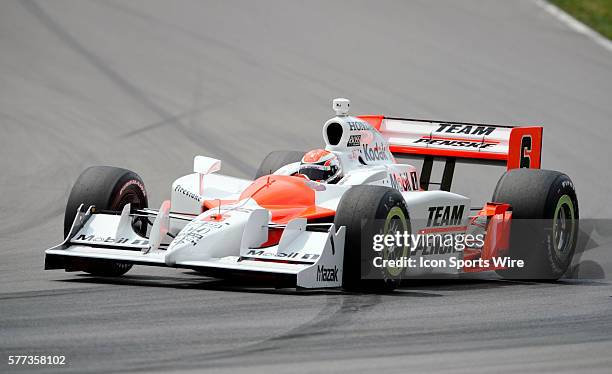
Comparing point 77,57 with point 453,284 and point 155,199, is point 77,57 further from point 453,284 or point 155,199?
point 453,284

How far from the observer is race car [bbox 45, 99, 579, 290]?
36.8 feet

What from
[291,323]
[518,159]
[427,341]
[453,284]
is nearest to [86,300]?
[291,323]

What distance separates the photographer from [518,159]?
14.5m

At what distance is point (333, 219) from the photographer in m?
12.2

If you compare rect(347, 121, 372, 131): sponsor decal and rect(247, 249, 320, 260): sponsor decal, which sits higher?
rect(347, 121, 372, 131): sponsor decal

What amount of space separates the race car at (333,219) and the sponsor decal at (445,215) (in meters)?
0.02

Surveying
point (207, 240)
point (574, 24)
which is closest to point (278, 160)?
point (207, 240)

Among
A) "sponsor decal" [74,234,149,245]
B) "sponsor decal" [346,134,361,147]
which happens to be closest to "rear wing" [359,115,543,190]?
"sponsor decal" [346,134,361,147]

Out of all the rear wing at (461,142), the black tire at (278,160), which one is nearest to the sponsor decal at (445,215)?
the rear wing at (461,142)

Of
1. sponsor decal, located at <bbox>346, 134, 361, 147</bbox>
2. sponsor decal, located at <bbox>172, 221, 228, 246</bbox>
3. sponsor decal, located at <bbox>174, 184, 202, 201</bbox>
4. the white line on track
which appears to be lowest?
sponsor decal, located at <bbox>172, 221, 228, 246</bbox>

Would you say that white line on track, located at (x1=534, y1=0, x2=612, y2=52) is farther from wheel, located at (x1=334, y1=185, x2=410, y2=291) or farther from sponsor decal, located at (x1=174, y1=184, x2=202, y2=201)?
wheel, located at (x1=334, y1=185, x2=410, y2=291)

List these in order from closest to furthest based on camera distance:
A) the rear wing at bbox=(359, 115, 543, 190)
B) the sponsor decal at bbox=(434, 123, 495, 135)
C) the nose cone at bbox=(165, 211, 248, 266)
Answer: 1. the nose cone at bbox=(165, 211, 248, 266)
2. the rear wing at bbox=(359, 115, 543, 190)
3. the sponsor decal at bbox=(434, 123, 495, 135)

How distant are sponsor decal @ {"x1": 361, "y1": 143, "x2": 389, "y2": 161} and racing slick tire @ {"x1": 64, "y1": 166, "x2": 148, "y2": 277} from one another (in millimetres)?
2520

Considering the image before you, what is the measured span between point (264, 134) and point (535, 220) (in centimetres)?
941
